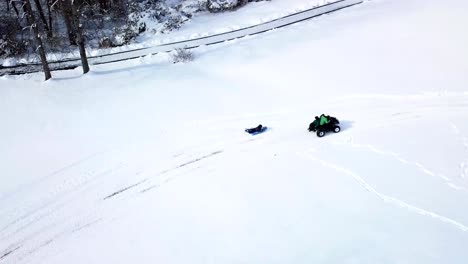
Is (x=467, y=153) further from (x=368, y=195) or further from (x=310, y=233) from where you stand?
(x=310, y=233)

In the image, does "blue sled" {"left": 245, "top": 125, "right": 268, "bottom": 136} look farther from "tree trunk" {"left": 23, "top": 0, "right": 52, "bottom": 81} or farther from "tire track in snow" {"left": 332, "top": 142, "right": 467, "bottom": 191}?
"tree trunk" {"left": 23, "top": 0, "right": 52, "bottom": 81}

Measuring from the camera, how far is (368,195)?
16.4 m

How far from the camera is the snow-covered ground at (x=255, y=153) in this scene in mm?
15125

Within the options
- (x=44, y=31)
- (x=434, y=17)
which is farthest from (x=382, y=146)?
(x=44, y=31)

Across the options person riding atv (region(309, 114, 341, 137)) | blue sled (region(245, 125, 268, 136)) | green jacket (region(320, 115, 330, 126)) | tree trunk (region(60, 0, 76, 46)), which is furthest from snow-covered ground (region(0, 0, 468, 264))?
tree trunk (region(60, 0, 76, 46))

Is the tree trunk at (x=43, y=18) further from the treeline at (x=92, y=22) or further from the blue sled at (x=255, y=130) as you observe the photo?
the blue sled at (x=255, y=130)

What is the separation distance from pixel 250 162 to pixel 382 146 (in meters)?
5.33

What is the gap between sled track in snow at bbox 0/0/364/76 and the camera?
89.0 feet

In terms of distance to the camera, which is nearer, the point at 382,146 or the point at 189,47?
the point at 382,146

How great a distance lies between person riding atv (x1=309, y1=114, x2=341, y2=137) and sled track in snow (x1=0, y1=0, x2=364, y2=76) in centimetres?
1093

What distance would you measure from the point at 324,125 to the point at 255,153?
304 cm

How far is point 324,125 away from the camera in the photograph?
18891 millimetres

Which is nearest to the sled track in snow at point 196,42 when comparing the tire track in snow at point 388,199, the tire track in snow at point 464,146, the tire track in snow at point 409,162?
the tire track in snow at point 409,162

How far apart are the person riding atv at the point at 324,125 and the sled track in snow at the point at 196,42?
10.9 meters
